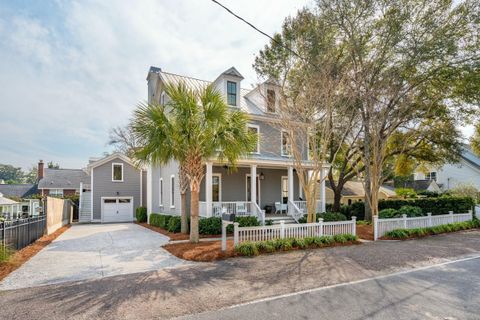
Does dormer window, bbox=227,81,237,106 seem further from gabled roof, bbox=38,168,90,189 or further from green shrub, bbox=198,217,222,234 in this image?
gabled roof, bbox=38,168,90,189

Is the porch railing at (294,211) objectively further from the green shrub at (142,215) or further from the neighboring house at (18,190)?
the neighboring house at (18,190)

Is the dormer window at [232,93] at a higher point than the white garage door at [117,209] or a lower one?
higher

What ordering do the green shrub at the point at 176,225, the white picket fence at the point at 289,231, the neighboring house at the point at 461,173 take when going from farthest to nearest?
the neighboring house at the point at 461,173
the green shrub at the point at 176,225
the white picket fence at the point at 289,231

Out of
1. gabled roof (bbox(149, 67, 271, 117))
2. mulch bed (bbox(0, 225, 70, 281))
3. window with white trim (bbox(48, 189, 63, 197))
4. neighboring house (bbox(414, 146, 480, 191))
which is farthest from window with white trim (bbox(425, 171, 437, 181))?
window with white trim (bbox(48, 189, 63, 197))

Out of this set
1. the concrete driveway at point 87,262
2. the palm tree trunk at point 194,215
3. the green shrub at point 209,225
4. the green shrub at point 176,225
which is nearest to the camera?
the concrete driveway at point 87,262

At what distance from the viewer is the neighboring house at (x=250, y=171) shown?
51.0 ft

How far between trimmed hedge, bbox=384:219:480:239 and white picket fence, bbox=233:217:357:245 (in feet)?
7.04

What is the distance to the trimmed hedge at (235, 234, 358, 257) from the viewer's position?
8984 millimetres

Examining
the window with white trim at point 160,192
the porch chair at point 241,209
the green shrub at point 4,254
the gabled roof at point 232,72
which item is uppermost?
the gabled roof at point 232,72

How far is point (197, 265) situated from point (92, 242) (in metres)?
6.50

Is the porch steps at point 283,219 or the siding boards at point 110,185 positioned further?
the siding boards at point 110,185

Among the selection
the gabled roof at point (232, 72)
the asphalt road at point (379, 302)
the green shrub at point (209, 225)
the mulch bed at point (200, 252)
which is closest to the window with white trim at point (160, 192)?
the green shrub at point (209, 225)

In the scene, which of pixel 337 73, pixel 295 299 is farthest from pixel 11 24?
pixel 337 73

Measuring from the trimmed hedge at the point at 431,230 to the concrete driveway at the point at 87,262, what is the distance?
9.20m
